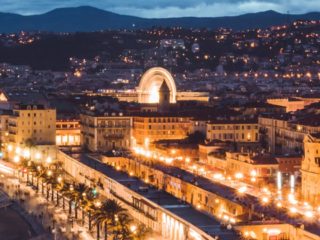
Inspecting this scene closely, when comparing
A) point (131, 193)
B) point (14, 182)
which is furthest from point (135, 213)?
point (14, 182)

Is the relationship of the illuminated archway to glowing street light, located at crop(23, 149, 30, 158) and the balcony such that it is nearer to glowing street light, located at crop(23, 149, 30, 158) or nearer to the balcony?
the balcony

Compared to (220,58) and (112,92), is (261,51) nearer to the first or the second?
(220,58)

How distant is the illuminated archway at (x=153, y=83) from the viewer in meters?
91.0

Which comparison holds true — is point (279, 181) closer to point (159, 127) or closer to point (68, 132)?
point (159, 127)

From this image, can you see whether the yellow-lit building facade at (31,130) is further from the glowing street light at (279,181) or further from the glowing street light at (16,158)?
the glowing street light at (279,181)

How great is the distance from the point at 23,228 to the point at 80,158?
57.0 feet

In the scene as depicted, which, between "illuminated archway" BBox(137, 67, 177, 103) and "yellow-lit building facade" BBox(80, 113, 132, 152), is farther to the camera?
"illuminated archway" BBox(137, 67, 177, 103)

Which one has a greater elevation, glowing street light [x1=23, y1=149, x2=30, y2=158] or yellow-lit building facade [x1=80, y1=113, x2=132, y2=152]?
yellow-lit building facade [x1=80, y1=113, x2=132, y2=152]

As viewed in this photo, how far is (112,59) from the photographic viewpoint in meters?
163

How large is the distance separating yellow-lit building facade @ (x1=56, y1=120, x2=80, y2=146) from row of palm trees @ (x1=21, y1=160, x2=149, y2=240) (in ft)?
41.2

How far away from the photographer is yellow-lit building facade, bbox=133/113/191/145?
68.3m

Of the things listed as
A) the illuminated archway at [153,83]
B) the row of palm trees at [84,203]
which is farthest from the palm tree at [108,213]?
the illuminated archway at [153,83]

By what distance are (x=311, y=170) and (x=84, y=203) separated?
1015 centimetres

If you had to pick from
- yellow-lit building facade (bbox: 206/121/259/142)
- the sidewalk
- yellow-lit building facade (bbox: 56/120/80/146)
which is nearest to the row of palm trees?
the sidewalk
